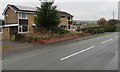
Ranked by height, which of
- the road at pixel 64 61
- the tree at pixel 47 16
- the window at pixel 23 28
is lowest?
the road at pixel 64 61

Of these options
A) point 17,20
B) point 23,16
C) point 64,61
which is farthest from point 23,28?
point 64,61

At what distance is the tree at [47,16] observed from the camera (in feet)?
63.6

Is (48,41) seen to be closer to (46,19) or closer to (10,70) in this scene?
(46,19)

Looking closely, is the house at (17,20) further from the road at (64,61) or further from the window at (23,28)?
the road at (64,61)

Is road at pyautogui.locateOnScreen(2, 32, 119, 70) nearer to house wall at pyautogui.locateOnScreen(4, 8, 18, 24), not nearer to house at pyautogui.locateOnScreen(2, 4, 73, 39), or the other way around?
house at pyautogui.locateOnScreen(2, 4, 73, 39)

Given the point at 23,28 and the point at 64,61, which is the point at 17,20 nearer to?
the point at 23,28

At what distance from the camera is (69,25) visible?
42969 mm

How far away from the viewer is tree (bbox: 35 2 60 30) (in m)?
19.4

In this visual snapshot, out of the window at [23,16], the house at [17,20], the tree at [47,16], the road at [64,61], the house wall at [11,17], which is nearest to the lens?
the road at [64,61]

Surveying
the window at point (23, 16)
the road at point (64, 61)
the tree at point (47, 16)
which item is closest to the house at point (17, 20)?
the window at point (23, 16)

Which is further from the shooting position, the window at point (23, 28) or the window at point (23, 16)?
the window at point (23, 16)

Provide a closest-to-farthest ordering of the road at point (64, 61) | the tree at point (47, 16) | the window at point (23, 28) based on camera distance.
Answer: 1. the road at point (64, 61)
2. the tree at point (47, 16)
3. the window at point (23, 28)

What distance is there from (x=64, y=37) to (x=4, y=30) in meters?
16.0

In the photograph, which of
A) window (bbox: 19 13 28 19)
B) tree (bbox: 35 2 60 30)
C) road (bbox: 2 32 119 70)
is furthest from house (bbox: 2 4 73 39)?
road (bbox: 2 32 119 70)
